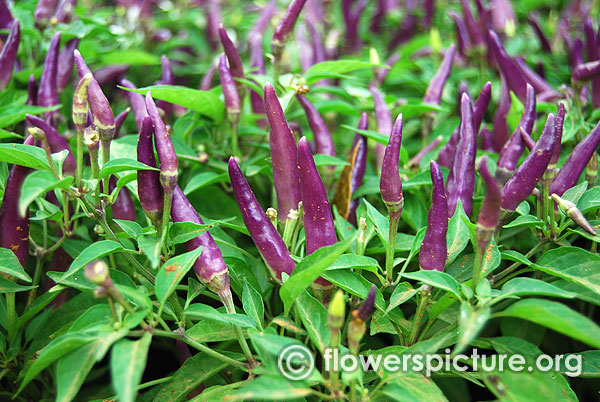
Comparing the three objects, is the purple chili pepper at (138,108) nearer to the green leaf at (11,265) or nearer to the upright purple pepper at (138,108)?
the upright purple pepper at (138,108)

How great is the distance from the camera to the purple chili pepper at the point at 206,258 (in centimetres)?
122

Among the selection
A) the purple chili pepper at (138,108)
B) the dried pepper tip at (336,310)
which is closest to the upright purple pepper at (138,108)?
the purple chili pepper at (138,108)

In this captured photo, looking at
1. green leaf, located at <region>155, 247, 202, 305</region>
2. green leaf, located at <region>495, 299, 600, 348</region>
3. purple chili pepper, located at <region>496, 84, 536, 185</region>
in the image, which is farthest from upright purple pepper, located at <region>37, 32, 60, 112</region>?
green leaf, located at <region>495, 299, 600, 348</region>

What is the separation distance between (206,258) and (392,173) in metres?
0.50

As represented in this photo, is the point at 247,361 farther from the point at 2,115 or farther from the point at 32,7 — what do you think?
the point at 32,7

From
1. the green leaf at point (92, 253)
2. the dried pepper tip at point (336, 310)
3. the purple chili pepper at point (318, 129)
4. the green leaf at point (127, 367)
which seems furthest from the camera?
the purple chili pepper at point (318, 129)

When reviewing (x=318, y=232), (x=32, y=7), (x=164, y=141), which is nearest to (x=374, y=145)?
(x=318, y=232)

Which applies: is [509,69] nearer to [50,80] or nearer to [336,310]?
[336,310]

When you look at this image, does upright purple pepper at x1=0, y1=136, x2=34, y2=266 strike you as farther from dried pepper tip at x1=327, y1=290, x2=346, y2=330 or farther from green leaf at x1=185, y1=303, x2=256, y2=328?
dried pepper tip at x1=327, y1=290, x2=346, y2=330

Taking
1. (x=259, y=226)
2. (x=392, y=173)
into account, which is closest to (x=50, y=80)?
(x=259, y=226)

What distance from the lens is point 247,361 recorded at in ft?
4.22

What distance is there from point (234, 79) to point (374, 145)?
0.63 m

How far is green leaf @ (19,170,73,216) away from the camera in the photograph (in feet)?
3.00

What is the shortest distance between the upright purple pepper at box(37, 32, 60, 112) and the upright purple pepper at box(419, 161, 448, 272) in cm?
134
